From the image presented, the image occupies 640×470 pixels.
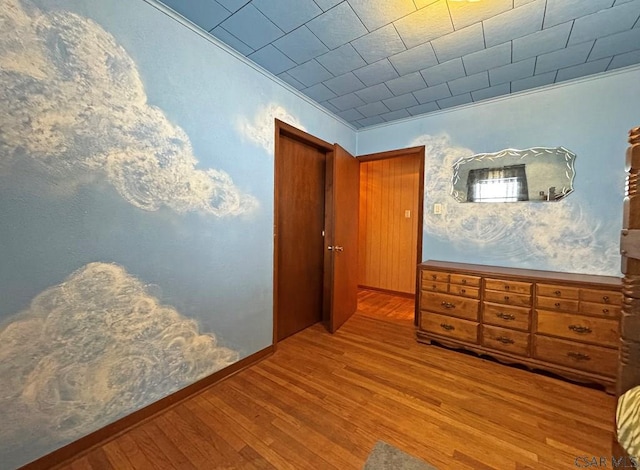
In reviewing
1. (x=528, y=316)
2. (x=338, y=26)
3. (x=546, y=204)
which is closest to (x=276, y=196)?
(x=338, y=26)

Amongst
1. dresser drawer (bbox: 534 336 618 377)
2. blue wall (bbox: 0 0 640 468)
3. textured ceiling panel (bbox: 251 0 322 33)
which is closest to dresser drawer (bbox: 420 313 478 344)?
dresser drawer (bbox: 534 336 618 377)

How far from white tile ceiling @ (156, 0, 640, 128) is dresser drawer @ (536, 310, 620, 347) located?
1971mm

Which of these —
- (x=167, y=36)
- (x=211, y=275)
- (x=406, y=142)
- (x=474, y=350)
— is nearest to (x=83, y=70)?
(x=167, y=36)

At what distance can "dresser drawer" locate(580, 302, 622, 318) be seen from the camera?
1801 millimetres

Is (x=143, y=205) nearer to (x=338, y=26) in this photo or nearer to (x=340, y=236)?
(x=338, y=26)

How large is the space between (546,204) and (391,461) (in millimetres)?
2512

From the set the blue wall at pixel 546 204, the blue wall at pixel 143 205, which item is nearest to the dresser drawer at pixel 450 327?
the blue wall at pixel 546 204

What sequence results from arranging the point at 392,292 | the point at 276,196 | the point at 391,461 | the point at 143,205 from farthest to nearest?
the point at 392,292
the point at 276,196
the point at 143,205
the point at 391,461

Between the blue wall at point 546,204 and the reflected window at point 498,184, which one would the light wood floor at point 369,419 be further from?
the reflected window at point 498,184

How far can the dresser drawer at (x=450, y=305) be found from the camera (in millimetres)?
2281

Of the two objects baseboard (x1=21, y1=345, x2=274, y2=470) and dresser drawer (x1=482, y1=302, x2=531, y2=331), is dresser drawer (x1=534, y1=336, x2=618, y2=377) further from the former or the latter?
baseboard (x1=21, y1=345, x2=274, y2=470)

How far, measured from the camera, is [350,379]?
1.94m

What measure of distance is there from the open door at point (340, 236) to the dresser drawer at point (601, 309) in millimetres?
2011

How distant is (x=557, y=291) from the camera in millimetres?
1969
